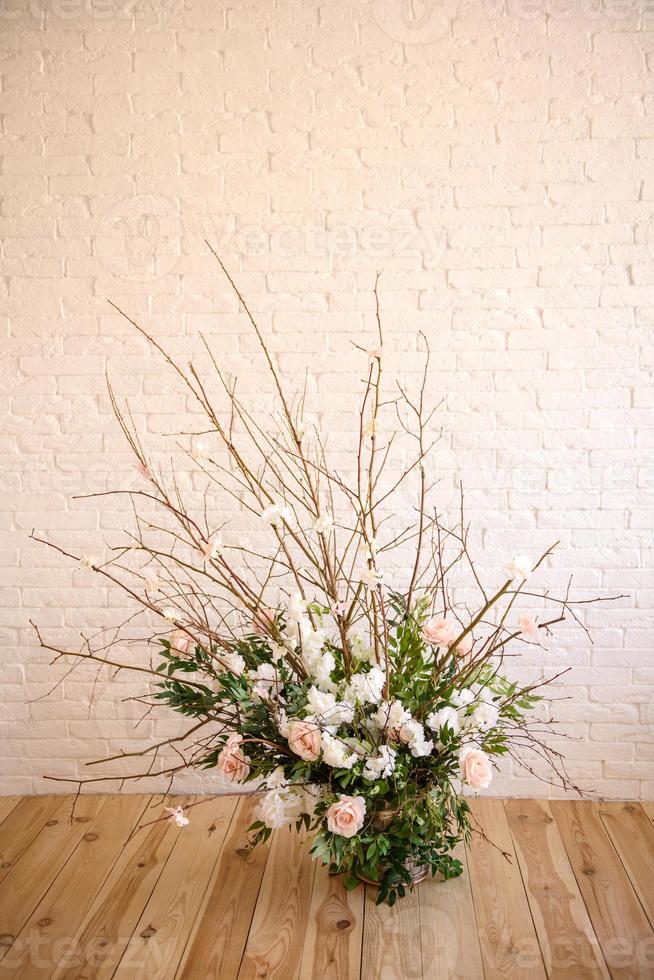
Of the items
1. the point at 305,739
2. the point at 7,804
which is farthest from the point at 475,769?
the point at 7,804

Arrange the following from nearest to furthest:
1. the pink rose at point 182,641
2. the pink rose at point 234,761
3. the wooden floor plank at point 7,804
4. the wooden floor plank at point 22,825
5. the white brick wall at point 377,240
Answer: the pink rose at point 234,761
the pink rose at point 182,641
the wooden floor plank at point 22,825
the white brick wall at point 377,240
the wooden floor plank at point 7,804

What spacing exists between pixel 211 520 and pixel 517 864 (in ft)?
4.01

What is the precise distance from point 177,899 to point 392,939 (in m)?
0.52

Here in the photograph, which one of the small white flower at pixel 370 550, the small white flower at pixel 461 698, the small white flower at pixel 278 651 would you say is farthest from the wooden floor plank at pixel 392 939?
the small white flower at pixel 370 550

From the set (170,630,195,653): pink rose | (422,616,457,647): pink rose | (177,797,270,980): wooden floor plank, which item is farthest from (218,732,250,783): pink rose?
(422,616,457,647): pink rose

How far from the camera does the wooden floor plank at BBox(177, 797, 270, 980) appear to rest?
69.2 inches

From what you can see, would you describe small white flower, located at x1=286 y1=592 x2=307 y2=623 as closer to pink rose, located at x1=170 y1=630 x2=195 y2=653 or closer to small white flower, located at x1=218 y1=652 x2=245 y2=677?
small white flower, located at x1=218 y1=652 x2=245 y2=677

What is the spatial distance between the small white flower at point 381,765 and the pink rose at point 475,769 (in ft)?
0.49

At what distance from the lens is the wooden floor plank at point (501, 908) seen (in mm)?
1744

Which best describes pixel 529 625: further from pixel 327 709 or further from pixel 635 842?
pixel 635 842

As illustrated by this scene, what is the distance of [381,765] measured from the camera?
70.5 inches

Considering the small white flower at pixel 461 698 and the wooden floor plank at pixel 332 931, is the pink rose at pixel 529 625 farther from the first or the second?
the wooden floor plank at pixel 332 931

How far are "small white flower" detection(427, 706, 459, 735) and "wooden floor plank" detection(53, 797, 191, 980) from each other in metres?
0.81

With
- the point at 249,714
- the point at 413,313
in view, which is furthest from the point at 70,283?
the point at 249,714
